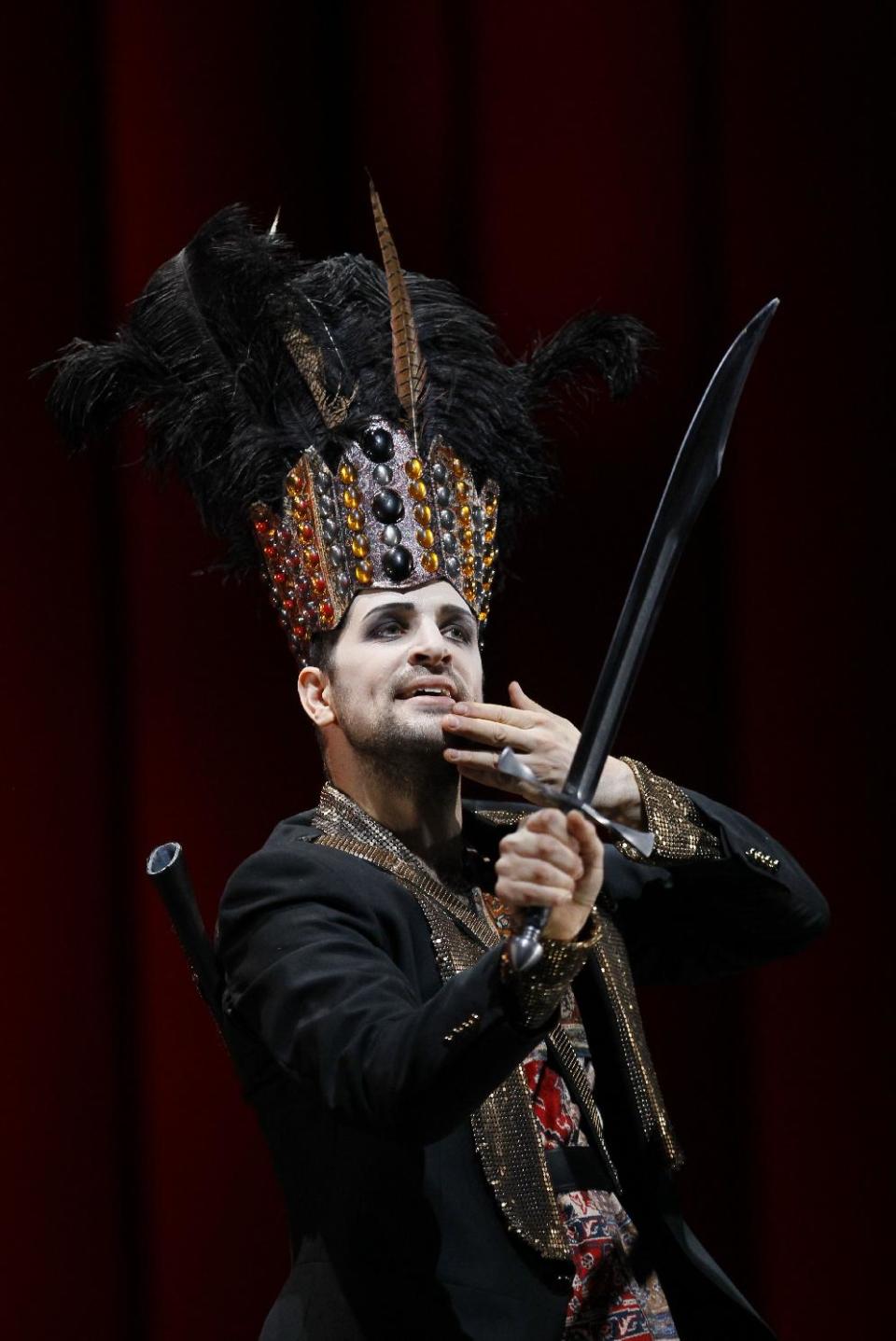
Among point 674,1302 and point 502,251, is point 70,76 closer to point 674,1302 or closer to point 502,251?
point 502,251

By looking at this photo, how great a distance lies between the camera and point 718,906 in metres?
1.95

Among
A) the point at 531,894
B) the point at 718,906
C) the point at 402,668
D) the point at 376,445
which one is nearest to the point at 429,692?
→ the point at 402,668

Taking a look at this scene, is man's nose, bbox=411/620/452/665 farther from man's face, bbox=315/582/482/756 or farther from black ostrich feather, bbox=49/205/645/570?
black ostrich feather, bbox=49/205/645/570

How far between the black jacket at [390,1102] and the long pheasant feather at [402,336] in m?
0.41

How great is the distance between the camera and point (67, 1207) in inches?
89.8

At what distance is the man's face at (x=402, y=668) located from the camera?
1.83m

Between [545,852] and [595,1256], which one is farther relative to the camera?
[595,1256]

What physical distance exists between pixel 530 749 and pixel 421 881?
0.54ft

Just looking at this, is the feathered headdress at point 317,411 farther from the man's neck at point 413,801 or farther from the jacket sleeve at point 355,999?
the jacket sleeve at point 355,999

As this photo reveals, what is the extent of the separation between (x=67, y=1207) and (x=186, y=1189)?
5.6 inches

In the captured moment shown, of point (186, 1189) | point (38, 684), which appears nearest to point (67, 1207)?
point (186, 1189)

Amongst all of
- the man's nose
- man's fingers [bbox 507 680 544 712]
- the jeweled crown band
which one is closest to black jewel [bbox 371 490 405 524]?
the jeweled crown band

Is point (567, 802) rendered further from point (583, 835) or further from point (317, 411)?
point (317, 411)

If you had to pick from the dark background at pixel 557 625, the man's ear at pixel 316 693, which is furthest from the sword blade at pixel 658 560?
the dark background at pixel 557 625
